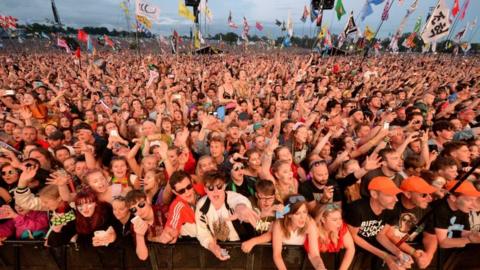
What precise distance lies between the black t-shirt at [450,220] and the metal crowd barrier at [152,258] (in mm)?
282

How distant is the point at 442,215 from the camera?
2691 mm

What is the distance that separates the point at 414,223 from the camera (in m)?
2.76

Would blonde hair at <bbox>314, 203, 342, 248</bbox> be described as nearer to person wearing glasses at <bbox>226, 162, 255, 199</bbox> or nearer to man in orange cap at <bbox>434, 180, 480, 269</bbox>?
person wearing glasses at <bbox>226, 162, 255, 199</bbox>

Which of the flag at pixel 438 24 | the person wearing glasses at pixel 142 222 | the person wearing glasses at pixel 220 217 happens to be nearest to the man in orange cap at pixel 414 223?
the person wearing glasses at pixel 220 217

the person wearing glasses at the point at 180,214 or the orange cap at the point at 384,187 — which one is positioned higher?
the orange cap at the point at 384,187

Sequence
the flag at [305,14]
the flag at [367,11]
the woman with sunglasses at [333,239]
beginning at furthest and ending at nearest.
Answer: the flag at [305,14] → the flag at [367,11] → the woman with sunglasses at [333,239]

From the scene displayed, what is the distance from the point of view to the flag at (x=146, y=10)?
11500 millimetres

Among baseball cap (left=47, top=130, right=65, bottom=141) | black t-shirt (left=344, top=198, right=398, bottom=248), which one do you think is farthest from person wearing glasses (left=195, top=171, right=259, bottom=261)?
baseball cap (left=47, top=130, right=65, bottom=141)

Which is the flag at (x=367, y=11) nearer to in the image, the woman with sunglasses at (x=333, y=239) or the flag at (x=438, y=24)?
the flag at (x=438, y=24)

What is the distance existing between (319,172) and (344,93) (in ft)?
27.4

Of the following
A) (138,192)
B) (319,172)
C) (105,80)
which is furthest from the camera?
(105,80)

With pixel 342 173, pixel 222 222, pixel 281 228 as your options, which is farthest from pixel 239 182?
pixel 342 173

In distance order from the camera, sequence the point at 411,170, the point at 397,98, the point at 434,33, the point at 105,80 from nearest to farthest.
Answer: the point at 411,170
the point at 397,98
the point at 434,33
the point at 105,80

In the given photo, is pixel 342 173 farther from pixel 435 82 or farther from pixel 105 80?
pixel 105 80
